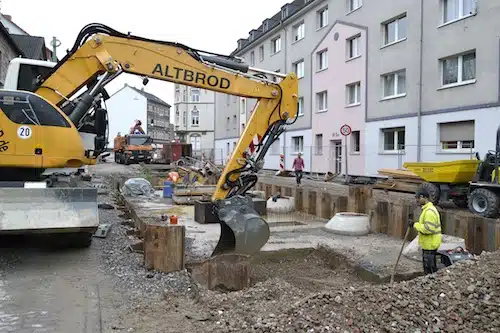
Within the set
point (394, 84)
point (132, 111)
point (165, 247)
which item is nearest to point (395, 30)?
point (394, 84)

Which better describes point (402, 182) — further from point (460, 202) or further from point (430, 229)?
point (430, 229)

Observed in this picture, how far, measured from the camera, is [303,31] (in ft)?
97.1

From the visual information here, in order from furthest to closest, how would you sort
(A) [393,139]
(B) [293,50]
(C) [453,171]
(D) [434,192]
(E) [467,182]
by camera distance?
(B) [293,50], (A) [393,139], (D) [434,192], (E) [467,182], (C) [453,171]

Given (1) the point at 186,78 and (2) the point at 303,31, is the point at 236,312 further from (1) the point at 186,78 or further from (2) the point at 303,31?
(2) the point at 303,31

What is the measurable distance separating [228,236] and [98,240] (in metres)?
2.62

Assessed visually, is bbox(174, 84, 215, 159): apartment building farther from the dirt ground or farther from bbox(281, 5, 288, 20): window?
the dirt ground

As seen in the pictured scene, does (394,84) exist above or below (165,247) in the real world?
above

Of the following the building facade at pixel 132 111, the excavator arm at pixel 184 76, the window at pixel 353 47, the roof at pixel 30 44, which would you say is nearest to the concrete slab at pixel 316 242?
the excavator arm at pixel 184 76

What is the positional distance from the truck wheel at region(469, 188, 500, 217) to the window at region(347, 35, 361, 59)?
46.6 ft

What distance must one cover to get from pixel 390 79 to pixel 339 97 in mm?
3978

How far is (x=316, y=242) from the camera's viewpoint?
960 cm

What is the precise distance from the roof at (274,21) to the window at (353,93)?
20.4ft

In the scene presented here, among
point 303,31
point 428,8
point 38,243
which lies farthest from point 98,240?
point 303,31

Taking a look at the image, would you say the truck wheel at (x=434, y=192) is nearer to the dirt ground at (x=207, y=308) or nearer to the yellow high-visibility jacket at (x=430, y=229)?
the yellow high-visibility jacket at (x=430, y=229)
